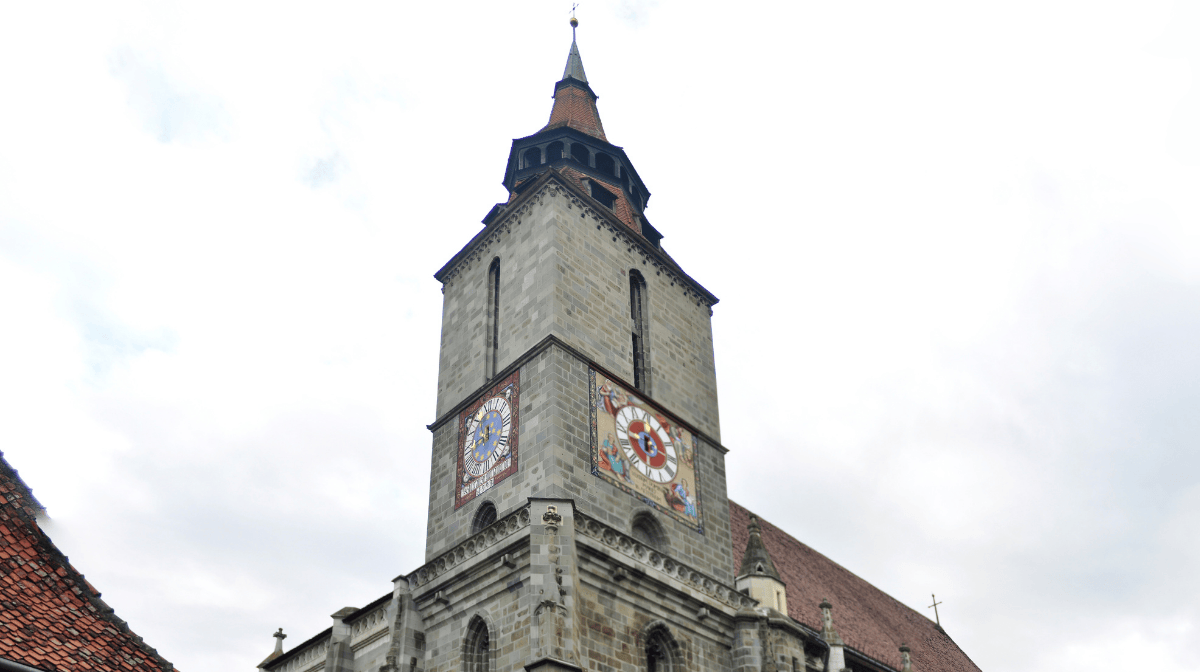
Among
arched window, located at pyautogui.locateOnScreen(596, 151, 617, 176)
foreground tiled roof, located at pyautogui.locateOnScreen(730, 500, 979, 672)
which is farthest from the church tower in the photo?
foreground tiled roof, located at pyautogui.locateOnScreen(730, 500, 979, 672)

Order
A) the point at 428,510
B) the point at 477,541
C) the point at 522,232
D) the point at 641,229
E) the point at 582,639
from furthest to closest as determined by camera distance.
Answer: the point at 641,229 → the point at 522,232 → the point at 428,510 → the point at 477,541 → the point at 582,639

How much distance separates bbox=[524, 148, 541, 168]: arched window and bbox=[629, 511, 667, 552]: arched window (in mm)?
12818

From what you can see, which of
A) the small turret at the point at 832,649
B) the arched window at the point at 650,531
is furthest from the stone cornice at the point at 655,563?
the small turret at the point at 832,649

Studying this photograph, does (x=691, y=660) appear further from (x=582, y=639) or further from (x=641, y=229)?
(x=641, y=229)

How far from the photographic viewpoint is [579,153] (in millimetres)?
29234

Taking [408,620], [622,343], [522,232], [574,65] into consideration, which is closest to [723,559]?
[622,343]

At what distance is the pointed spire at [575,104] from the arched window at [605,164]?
75 cm

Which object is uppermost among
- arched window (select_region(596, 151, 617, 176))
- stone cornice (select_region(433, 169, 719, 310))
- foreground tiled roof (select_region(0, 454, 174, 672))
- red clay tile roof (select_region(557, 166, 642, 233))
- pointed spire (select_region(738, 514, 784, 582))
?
arched window (select_region(596, 151, 617, 176))

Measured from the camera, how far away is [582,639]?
1734 centimetres

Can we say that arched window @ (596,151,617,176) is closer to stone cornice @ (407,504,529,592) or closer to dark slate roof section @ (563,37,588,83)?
dark slate roof section @ (563,37,588,83)

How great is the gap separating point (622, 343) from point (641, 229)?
6449 millimetres

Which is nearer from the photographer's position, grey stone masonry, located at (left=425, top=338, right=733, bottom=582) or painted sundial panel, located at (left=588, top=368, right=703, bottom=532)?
grey stone masonry, located at (left=425, top=338, right=733, bottom=582)

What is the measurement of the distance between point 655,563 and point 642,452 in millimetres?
3064

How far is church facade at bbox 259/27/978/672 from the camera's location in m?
18.2
